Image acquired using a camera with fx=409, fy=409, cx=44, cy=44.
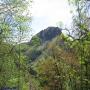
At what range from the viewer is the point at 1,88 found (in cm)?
4016

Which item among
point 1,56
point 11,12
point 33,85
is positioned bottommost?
point 33,85

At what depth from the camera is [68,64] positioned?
57812 mm

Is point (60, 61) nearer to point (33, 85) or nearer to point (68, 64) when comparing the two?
point (68, 64)

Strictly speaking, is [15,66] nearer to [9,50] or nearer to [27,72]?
[27,72]

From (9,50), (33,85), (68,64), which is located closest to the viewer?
(9,50)

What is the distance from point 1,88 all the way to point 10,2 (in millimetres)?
11360

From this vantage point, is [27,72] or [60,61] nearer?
[27,72]

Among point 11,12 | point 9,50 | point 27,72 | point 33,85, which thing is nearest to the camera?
point 11,12

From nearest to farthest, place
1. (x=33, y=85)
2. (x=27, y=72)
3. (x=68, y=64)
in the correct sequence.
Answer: (x=27, y=72), (x=68, y=64), (x=33, y=85)

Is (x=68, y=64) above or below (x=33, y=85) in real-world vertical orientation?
above

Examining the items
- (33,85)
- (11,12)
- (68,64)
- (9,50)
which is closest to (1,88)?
(9,50)

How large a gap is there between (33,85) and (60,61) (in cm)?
2333

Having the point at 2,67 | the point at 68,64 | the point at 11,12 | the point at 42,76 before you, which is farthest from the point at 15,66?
the point at 42,76

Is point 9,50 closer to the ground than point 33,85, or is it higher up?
higher up
